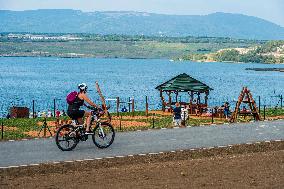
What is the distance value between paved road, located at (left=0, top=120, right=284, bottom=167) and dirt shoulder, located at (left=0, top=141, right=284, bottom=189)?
102 centimetres

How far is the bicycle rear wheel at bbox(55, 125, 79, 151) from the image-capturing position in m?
18.9

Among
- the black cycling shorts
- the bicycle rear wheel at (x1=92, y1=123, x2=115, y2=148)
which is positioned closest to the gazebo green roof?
the bicycle rear wheel at (x1=92, y1=123, x2=115, y2=148)

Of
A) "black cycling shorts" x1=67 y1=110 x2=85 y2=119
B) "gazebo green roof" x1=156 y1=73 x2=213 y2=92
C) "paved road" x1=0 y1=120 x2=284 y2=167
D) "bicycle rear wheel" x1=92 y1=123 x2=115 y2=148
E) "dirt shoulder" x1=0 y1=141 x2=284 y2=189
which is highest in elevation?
"gazebo green roof" x1=156 y1=73 x2=213 y2=92

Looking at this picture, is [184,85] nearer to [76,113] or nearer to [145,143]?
[145,143]

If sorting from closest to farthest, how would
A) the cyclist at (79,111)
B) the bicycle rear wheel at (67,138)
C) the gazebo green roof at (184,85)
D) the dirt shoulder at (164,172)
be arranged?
the dirt shoulder at (164,172), the bicycle rear wheel at (67,138), the cyclist at (79,111), the gazebo green roof at (184,85)

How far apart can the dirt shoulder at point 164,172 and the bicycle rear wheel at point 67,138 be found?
2.32 m

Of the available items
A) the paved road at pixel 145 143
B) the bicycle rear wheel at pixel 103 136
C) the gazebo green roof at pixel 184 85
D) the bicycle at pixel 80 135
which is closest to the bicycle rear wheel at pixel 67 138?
the bicycle at pixel 80 135

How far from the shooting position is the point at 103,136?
19750mm

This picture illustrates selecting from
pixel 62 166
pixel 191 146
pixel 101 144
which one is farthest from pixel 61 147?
pixel 191 146

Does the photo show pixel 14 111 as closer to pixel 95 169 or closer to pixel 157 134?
pixel 157 134

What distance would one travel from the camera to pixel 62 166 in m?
16.1

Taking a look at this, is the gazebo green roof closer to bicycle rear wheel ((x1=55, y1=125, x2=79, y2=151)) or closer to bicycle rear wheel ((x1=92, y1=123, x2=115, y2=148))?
bicycle rear wheel ((x1=92, y1=123, x2=115, y2=148))

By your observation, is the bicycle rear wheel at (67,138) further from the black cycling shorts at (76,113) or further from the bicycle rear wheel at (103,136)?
the bicycle rear wheel at (103,136)

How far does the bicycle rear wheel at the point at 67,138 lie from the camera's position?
1889 centimetres
